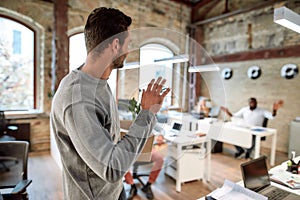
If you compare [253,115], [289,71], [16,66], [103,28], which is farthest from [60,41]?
[289,71]

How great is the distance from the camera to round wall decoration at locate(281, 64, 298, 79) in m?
4.91

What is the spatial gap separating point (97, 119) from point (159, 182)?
112 inches

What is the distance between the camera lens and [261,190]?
1.57m

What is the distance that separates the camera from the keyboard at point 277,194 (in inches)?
58.1

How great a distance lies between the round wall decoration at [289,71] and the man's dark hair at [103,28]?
5.29m

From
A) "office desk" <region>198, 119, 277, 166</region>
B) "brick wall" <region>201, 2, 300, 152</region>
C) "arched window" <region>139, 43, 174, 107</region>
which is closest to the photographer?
"arched window" <region>139, 43, 174, 107</region>

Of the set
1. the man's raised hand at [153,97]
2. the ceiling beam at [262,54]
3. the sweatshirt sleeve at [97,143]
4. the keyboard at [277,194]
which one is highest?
the ceiling beam at [262,54]

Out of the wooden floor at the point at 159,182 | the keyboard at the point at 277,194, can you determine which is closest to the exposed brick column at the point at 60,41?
the wooden floor at the point at 159,182

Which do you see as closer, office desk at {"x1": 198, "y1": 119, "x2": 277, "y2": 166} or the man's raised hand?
the man's raised hand

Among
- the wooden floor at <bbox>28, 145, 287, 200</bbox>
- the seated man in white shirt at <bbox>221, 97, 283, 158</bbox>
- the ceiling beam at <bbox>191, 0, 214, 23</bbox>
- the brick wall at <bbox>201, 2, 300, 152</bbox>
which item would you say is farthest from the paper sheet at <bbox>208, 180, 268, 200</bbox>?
the ceiling beam at <bbox>191, 0, 214, 23</bbox>

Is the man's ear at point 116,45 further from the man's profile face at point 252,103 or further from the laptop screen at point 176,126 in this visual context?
the man's profile face at point 252,103

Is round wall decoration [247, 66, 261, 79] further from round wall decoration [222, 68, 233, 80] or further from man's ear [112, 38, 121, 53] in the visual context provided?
man's ear [112, 38, 121, 53]

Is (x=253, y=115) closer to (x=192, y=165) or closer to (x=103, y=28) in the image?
(x=192, y=165)

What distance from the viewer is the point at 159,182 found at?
329 cm
